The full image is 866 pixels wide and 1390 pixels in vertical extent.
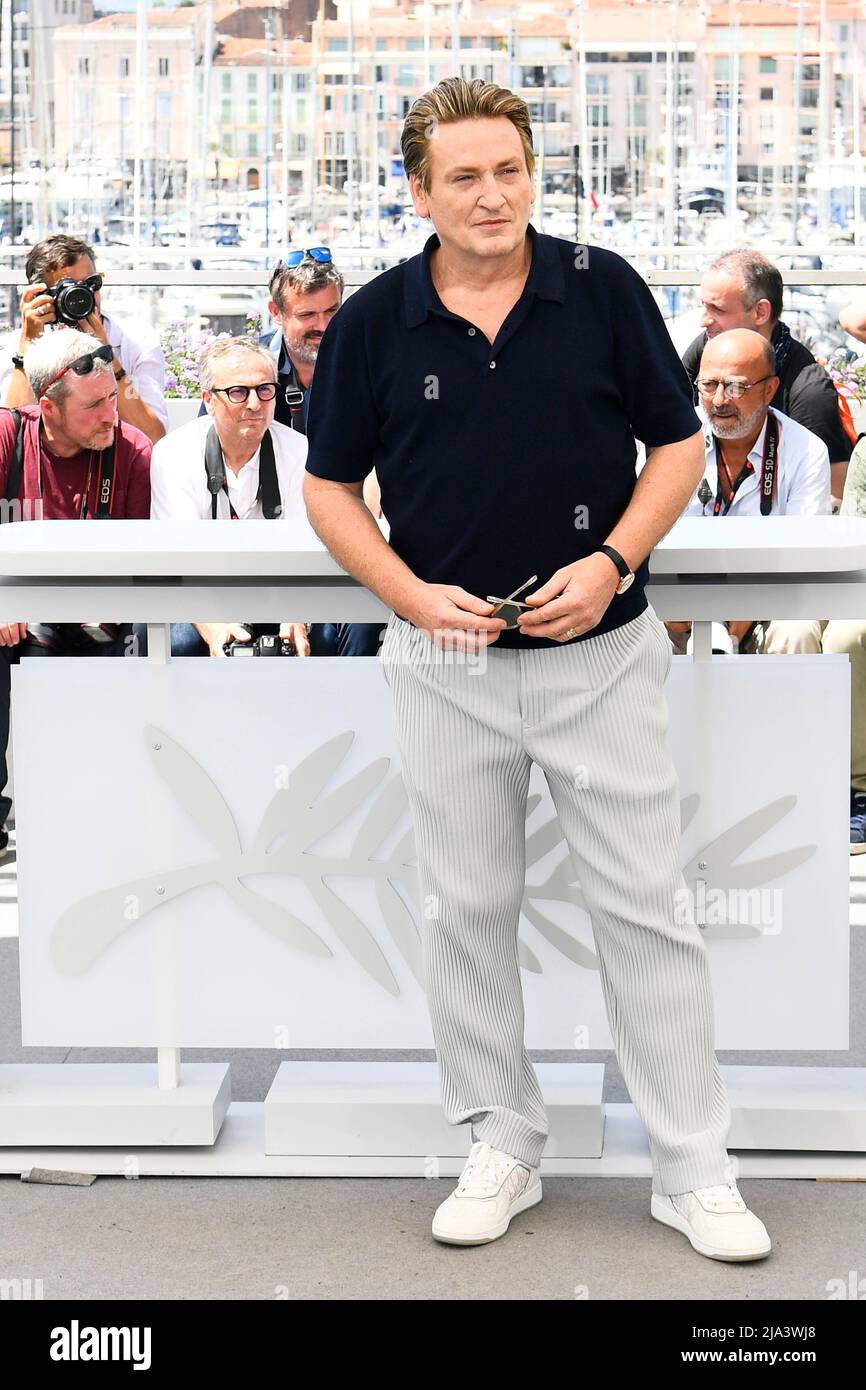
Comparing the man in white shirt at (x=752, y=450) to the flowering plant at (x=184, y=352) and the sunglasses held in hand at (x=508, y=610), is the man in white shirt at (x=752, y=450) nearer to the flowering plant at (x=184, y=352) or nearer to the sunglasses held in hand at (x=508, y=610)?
the sunglasses held in hand at (x=508, y=610)

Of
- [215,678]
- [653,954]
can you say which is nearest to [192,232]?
[215,678]

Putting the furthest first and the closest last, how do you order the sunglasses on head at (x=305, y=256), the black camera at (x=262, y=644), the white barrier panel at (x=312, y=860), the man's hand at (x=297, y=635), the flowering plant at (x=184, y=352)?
the flowering plant at (x=184, y=352), the sunglasses on head at (x=305, y=256), the man's hand at (x=297, y=635), the black camera at (x=262, y=644), the white barrier panel at (x=312, y=860)

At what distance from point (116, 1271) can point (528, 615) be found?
3.78 feet

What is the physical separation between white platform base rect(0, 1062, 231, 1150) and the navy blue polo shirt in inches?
41.2

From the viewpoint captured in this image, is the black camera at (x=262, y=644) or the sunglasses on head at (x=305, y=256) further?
the sunglasses on head at (x=305, y=256)

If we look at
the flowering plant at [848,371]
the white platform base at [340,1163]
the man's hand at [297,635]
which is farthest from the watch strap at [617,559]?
the flowering plant at [848,371]

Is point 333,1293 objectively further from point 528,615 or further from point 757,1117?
point 528,615

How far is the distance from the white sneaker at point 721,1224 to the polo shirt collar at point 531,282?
1332mm

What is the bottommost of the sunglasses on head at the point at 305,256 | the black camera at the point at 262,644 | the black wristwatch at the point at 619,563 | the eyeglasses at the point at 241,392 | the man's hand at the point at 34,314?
the black camera at the point at 262,644

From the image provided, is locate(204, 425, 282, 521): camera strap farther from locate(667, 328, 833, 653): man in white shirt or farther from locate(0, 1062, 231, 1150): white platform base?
locate(0, 1062, 231, 1150): white platform base

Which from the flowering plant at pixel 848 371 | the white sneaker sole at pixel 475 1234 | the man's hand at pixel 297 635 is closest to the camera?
the white sneaker sole at pixel 475 1234

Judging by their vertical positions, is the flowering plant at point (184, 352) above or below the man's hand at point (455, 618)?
above

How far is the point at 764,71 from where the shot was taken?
10023 mm

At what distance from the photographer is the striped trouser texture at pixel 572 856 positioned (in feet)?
8.36
